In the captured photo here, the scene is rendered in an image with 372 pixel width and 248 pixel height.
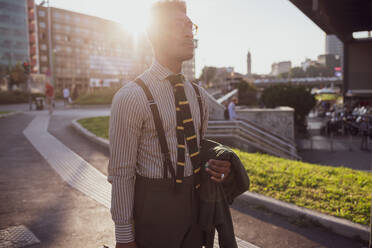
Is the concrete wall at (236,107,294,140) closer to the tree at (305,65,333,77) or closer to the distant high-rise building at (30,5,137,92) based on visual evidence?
the distant high-rise building at (30,5,137,92)

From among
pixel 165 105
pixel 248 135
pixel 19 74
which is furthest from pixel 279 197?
pixel 19 74

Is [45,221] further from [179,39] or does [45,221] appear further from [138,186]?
[179,39]

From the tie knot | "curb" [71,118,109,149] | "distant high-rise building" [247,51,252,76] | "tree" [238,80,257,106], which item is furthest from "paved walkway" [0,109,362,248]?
"distant high-rise building" [247,51,252,76]

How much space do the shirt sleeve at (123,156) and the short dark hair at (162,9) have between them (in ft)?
1.42

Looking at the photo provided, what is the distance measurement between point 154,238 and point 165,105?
2.35ft

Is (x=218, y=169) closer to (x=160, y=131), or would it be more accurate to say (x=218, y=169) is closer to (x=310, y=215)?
(x=160, y=131)

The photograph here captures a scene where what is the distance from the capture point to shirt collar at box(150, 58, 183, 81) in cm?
175

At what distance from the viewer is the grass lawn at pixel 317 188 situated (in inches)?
174

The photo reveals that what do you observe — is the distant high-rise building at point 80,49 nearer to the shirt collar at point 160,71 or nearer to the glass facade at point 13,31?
the glass facade at point 13,31

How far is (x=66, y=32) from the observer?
83688mm

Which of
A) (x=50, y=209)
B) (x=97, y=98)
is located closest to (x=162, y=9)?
(x=50, y=209)

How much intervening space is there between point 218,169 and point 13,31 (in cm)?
8867

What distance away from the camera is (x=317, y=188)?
5.28 m

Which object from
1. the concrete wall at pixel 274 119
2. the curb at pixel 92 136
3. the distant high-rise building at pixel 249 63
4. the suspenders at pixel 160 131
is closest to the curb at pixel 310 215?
the suspenders at pixel 160 131
